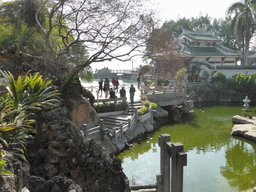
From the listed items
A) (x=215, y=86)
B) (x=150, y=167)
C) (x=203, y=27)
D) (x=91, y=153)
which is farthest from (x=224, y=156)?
(x=203, y=27)

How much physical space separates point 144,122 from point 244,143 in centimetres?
649

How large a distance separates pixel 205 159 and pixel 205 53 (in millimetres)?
26075

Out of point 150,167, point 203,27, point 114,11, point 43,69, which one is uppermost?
point 203,27

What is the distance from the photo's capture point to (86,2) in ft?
30.0

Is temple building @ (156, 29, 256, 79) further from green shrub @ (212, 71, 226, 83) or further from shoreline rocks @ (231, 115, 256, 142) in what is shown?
shoreline rocks @ (231, 115, 256, 142)

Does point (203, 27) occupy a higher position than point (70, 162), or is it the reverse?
point (203, 27)

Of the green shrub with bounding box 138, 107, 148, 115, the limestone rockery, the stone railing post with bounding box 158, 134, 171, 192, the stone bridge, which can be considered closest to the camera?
the limestone rockery

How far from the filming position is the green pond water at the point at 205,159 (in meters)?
8.67

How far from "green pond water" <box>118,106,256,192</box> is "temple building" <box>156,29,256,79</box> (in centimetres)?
1508

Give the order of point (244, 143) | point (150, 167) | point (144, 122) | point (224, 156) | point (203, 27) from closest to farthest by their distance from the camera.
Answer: point (150, 167)
point (224, 156)
point (244, 143)
point (144, 122)
point (203, 27)

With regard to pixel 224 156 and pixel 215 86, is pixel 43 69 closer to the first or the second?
pixel 224 156

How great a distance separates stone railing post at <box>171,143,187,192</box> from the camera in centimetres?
402

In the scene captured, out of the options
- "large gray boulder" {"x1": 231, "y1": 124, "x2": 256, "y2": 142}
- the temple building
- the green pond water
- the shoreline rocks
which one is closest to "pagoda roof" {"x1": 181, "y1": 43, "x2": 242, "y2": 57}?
the temple building

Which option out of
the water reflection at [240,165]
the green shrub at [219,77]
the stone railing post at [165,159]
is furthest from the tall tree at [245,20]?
the stone railing post at [165,159]
